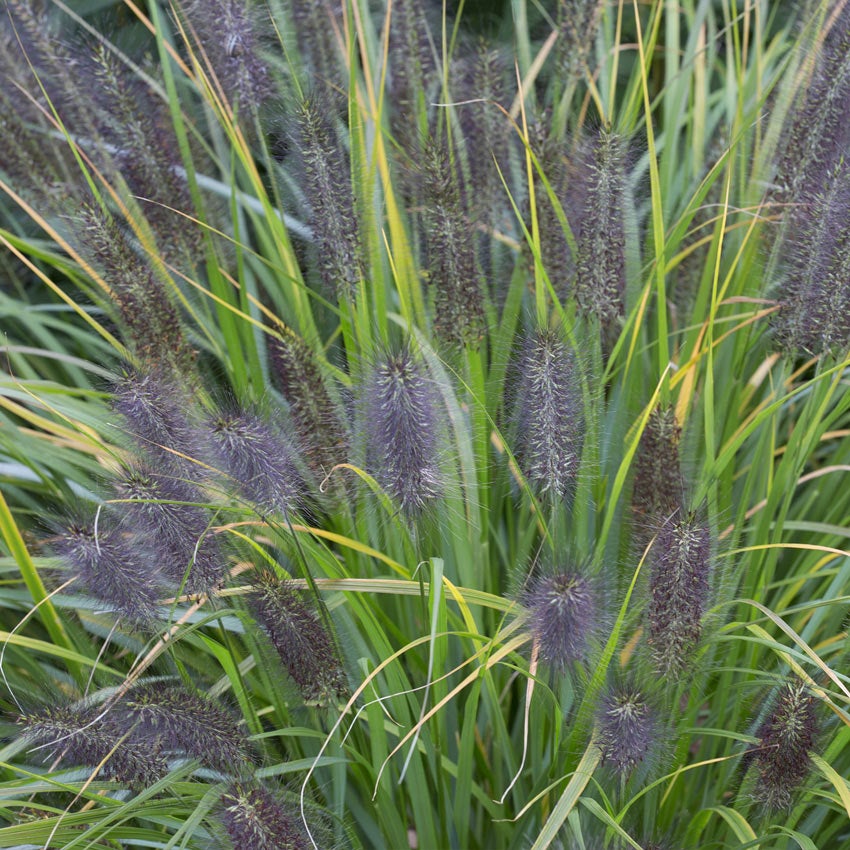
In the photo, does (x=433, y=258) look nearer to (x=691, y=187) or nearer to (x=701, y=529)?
(x=701, y=529)

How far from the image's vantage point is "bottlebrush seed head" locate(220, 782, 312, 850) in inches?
47.7

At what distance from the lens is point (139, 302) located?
162 centimetres

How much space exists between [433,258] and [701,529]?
2.03 feet

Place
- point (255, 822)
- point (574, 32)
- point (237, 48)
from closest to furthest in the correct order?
point (255, 822) < point (237, 48) < point (574, 32)

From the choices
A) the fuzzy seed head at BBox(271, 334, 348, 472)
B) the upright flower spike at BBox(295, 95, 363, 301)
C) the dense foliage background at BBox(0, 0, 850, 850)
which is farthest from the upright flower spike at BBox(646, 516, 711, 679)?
the upright flower spike at BBox(295, 95, 363, 301)

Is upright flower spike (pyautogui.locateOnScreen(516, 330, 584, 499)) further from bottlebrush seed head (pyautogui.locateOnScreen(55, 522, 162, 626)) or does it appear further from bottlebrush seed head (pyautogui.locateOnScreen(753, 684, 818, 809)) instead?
bottlebrush seed head (pyautogui.locateOnScreen(55, 522, 162, 626))

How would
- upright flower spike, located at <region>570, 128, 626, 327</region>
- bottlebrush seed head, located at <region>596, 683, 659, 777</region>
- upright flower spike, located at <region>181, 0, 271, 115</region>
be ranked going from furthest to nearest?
upright flower spike, located at <region>181, 0, 271, 115</region>, upright flower spike, located at <region>570, 128, 626, 327</region>, bottlebrush seed head, located at <region>596, 683, 659, 777</region>

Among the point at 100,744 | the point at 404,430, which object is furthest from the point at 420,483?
the point at 100,744

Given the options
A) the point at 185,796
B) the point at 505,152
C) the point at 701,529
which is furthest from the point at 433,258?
the point at 185,796

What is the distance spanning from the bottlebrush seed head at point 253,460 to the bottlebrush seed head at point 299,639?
0.38 ft

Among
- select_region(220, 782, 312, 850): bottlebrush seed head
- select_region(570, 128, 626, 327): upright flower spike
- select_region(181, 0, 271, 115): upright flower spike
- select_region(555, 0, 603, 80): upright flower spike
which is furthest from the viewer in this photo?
select_region(555, 0, 603, 80): upright flower spike

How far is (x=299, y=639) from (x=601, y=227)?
79 centimetres

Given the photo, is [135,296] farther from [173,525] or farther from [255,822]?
[255,822]

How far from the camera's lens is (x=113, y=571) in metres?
1.34
